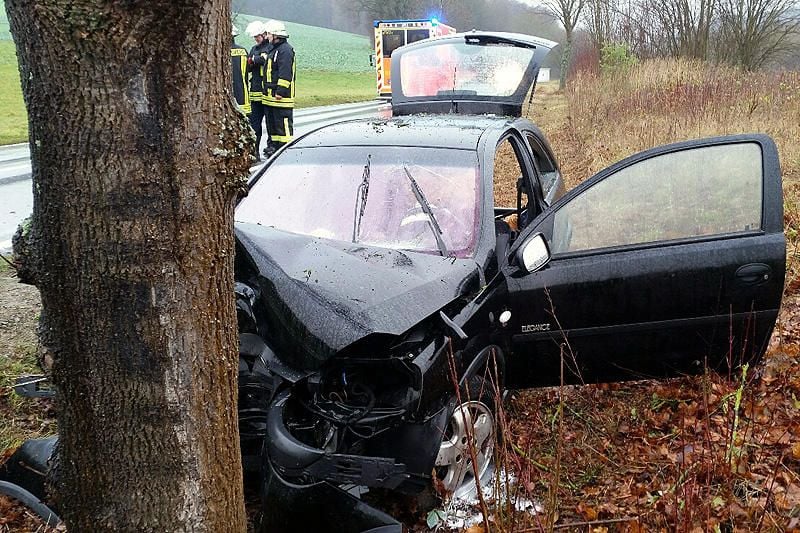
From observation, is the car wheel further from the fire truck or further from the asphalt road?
the fire truck

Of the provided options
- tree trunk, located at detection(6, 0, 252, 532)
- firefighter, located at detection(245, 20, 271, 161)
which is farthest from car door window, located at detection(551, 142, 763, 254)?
firefighter, located at detection(245, 20, 271, 161)

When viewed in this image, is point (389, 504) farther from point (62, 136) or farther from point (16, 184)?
point (16, 184)

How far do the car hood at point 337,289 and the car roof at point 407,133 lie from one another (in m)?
0.85

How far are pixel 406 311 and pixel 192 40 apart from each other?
1.36 m

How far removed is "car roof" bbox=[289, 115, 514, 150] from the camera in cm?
361

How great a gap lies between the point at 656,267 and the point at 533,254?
1.87ft

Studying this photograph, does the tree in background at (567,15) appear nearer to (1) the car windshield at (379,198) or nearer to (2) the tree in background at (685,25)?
(2) the tree in background at (685,25)

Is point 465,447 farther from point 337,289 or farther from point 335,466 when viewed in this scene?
point 337,289

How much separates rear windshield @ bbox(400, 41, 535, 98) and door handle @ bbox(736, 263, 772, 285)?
9.57 ft

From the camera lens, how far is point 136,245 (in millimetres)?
1393

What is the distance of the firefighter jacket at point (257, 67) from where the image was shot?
937 cm

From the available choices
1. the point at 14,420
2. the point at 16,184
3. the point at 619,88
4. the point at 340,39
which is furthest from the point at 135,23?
the point at 340,39

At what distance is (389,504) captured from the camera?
2.77 metres

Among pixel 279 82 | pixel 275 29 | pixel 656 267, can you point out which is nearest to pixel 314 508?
pixel 656 267
